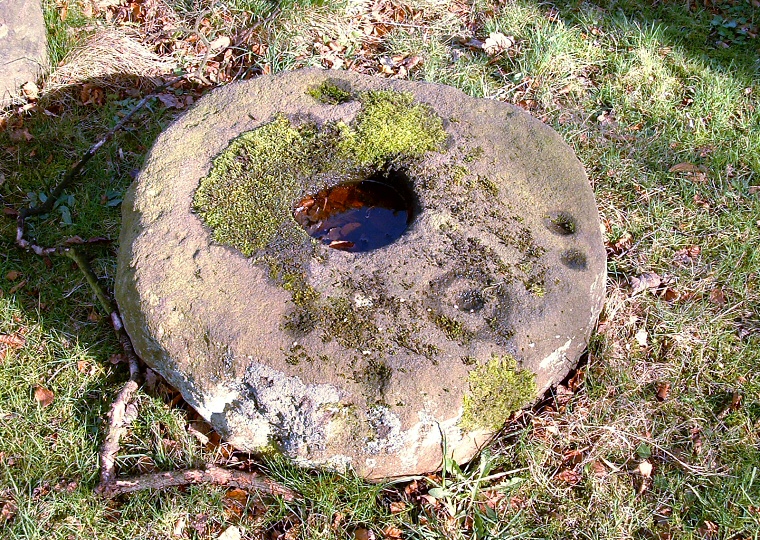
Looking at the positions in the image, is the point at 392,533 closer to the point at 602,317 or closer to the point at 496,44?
the point at 602,317

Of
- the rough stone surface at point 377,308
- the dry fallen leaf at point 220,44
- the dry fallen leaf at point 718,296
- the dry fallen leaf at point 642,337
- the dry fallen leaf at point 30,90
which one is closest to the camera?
the rough stone surface at point 377,308

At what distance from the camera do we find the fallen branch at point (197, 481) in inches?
100

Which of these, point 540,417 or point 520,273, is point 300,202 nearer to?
point 520,273

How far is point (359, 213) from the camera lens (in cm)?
297

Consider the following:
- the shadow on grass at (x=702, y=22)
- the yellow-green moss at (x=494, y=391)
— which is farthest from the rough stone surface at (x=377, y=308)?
the shadow on grass at (x=702, y=22)

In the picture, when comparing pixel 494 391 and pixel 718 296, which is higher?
A: pixel 494 391

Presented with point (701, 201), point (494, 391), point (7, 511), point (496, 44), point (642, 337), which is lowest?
point (7, 511)

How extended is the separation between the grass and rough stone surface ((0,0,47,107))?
0.50 ft

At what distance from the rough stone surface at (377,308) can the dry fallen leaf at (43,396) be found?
65 cm

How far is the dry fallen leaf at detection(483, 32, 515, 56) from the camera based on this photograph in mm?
4641

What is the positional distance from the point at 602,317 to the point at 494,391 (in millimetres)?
1103

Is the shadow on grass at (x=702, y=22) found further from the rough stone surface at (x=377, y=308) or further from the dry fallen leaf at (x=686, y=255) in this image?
the rough stone surface at (x=377, y=308)

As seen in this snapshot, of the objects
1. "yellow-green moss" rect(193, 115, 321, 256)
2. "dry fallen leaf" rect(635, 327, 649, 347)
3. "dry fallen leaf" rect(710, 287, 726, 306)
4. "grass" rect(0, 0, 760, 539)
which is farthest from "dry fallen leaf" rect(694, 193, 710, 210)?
"yellow-green moss" rect(193, 115, 321, 256)

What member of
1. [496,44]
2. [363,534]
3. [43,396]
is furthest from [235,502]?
[496,44]
